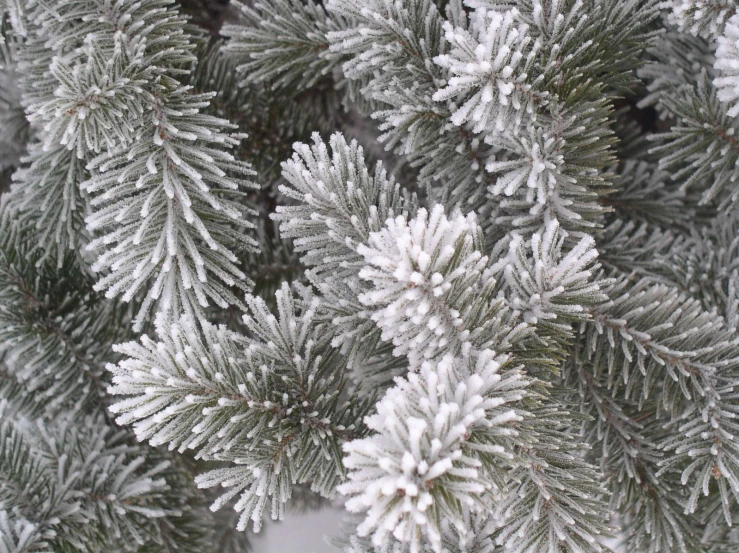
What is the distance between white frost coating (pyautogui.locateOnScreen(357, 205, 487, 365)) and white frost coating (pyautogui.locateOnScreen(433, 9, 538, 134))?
86 mm

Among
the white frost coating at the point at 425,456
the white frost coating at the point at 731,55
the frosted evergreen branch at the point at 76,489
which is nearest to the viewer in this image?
the white frost coating at the point at 425,456

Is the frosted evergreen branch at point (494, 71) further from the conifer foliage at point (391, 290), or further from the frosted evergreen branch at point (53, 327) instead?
the frosted evergreen branch at point (53, 327)

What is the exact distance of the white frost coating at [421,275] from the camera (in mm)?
310

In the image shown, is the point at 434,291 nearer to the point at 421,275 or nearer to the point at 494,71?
the point at 421,275

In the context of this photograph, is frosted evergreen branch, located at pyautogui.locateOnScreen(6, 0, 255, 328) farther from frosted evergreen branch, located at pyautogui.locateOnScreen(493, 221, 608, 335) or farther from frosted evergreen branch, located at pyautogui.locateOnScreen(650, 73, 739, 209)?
frosted evergreen branch, located at pyautogui.locateOnScreen(650, 73, 739, 209)

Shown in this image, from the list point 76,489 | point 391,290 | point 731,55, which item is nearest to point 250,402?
point 391,290

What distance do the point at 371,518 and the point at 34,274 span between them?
0.39 metres

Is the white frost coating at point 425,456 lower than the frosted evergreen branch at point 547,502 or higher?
higher

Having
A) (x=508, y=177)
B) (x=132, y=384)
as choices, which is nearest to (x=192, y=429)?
(x=132, y=384)

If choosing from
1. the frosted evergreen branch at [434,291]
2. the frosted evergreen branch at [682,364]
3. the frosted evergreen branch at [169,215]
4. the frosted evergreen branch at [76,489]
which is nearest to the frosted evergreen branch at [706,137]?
the frosted evergreen branch at [682,364]

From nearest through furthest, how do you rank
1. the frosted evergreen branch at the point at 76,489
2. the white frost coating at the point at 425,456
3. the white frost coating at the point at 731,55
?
the white frost coating at the point at 425,456, the white frost coating at the point at 731,55, the frosted evergreen branch at the point at 76,489

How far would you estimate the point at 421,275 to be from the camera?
31 centimetres

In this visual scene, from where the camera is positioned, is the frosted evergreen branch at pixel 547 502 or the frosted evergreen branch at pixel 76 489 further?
the frosted evergreen branch at pixel 76 489

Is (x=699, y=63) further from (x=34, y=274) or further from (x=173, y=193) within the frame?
(x=34, y=274)
